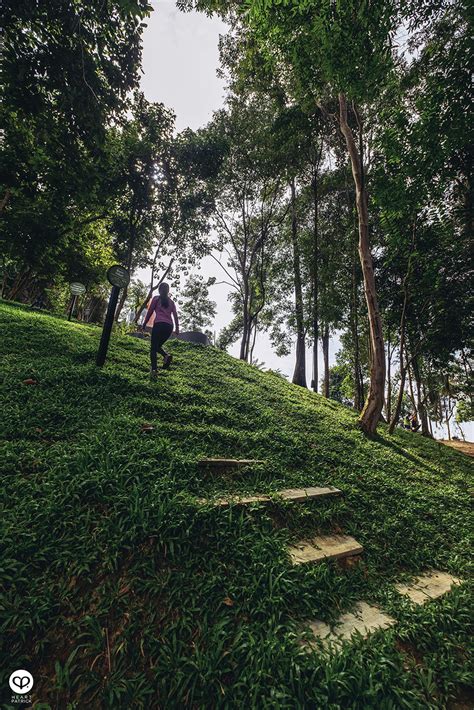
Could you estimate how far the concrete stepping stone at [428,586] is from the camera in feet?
9.18

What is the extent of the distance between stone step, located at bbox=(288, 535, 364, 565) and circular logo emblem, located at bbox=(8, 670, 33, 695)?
2019 millimetres

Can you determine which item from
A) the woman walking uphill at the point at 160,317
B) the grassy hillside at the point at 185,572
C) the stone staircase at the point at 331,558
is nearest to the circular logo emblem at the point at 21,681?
the grassy hillside at the point at 185,572

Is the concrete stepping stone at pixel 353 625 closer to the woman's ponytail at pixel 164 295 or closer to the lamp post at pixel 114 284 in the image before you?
the lamp post at pixel 114 284

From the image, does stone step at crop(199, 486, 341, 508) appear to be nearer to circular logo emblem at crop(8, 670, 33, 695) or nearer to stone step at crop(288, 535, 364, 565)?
stone step at crop(288, 535, 364, 565)

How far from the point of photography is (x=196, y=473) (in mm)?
3436

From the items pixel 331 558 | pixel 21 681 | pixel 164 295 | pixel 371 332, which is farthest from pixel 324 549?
pixel 371 332

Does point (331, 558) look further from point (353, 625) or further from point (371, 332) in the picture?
point (371, 332)

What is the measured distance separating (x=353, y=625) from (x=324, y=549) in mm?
731

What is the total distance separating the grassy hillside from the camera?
174 centimetres

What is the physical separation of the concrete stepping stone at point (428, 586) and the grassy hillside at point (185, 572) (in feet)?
0.34

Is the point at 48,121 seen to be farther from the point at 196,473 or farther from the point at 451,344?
the point at 451,344

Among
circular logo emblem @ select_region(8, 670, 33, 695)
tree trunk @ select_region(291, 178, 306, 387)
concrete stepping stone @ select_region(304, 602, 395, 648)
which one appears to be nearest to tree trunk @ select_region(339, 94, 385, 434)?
concrete stepping stone @ select_region(304, 602, 395, 648)

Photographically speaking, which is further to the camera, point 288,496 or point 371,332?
point 371,332

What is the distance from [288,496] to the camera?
356cm
